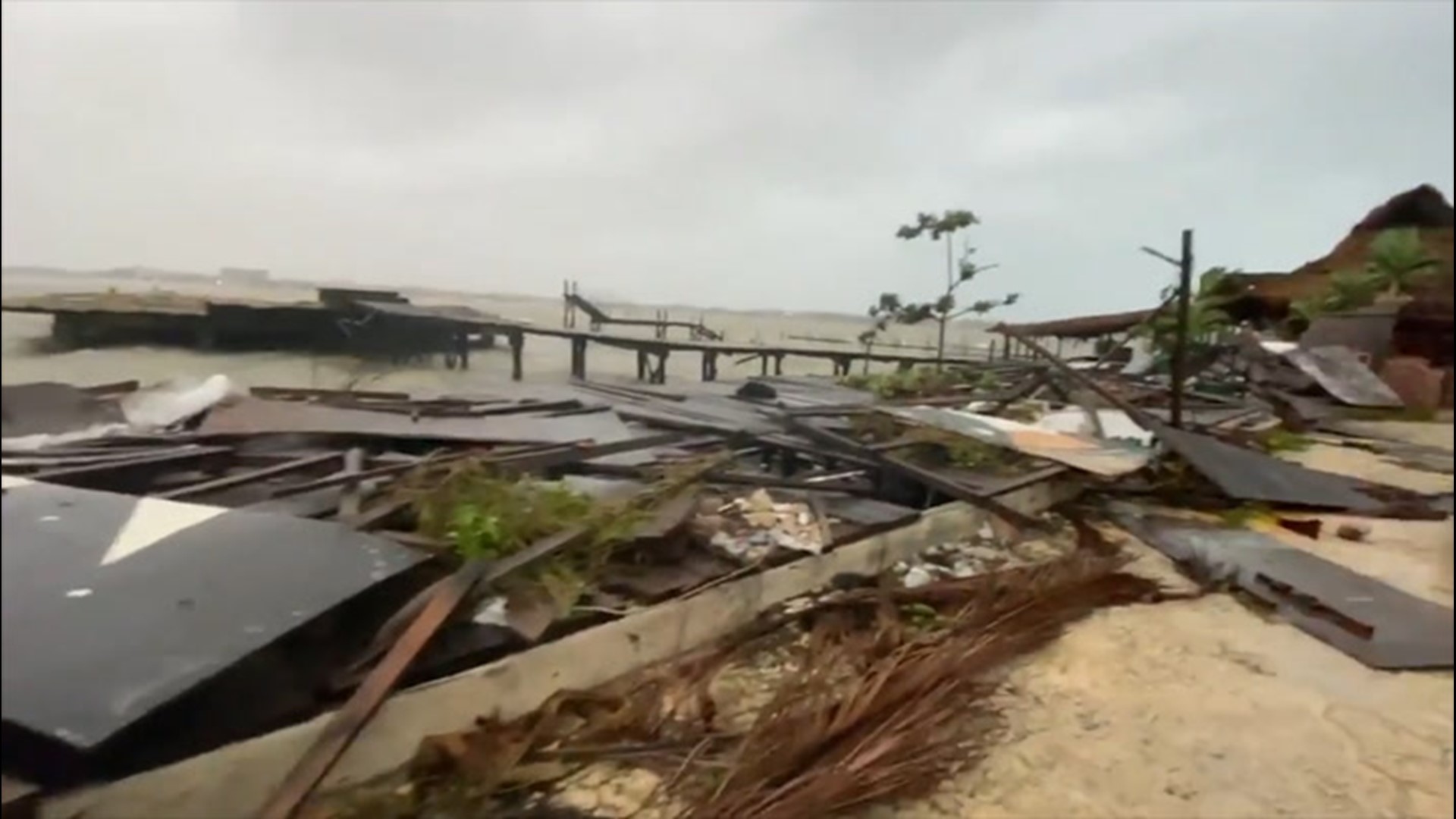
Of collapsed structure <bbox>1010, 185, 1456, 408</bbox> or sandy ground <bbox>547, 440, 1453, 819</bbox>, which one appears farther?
sandy ground <bbox>547, 440, 1453, 819</bbox>

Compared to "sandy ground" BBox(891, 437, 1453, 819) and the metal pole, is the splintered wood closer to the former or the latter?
"sandy ground" BBox(891, 437, 1453, 819)

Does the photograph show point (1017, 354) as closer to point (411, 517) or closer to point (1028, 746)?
point (1028, 746)

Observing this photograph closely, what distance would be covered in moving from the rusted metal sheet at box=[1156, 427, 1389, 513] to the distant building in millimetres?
818

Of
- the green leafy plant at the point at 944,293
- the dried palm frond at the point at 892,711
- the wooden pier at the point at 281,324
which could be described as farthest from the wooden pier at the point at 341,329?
the dried palm frond at the point at 892,711

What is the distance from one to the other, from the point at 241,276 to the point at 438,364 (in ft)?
0.90

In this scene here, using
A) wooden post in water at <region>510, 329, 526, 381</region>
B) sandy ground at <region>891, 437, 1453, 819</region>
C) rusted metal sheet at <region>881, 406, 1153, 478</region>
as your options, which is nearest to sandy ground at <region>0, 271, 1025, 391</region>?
wooden post in water at <region>510, 329, 526, 381</region>

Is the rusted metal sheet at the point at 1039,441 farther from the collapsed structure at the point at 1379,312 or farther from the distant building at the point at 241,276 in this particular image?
the distant building at the point at 241,276

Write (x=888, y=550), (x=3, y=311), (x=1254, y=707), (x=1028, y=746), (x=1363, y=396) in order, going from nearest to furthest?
(x=3, y=311) < (x=1363, y=396) < (x=1254, y=707) < (x=1028, y=746) < (x=888, y=550)

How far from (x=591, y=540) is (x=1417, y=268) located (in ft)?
2.93

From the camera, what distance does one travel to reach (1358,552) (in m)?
0.67

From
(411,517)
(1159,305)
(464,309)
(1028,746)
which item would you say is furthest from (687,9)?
(1028,746)

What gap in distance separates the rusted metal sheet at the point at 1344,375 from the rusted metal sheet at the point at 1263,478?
0.08 m

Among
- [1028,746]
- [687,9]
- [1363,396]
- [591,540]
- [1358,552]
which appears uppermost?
[687,9]

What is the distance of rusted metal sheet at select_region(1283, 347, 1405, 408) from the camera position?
1.80ft
